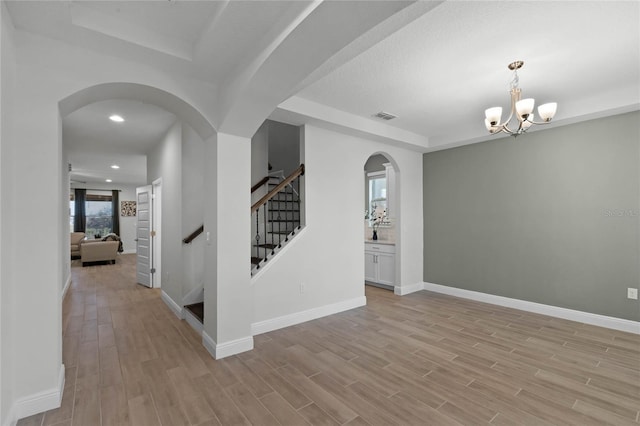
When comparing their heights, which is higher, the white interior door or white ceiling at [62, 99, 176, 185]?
white ceiling at [62, 99, 176, 185]

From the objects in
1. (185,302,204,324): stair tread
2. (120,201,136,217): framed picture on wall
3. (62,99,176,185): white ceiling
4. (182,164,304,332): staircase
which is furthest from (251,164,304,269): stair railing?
(120,201,136,217): framed picture on wall

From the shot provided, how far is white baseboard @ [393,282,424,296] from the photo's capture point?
5.14 metres

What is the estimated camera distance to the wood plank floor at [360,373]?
2037 mm

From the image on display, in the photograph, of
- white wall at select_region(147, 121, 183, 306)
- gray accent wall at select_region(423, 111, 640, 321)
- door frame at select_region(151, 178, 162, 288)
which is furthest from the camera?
door frame at select_region(151, 178, 162, 288)

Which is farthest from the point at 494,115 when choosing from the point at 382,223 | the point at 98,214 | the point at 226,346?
the point at 98,214

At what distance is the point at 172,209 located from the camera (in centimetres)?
454

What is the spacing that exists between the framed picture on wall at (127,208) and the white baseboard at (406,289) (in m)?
11.3

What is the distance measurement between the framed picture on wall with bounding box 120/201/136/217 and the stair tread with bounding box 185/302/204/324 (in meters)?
10.0

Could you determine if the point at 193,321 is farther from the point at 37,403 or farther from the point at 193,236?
the point at 37,403

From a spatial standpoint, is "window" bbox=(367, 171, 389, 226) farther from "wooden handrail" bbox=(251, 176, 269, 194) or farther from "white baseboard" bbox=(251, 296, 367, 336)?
"wooden handrail" bbox=(251, 176, 269, 194)

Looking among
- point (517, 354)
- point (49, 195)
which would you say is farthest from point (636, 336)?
point (49, 195)

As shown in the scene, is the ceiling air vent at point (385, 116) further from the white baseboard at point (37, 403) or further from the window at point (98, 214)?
the window at point (98, 214)

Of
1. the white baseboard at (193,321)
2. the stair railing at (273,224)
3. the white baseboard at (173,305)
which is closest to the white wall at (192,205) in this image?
the white baseboard at (173,305)

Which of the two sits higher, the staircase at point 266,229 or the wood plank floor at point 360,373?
the staircase at point 266,229
